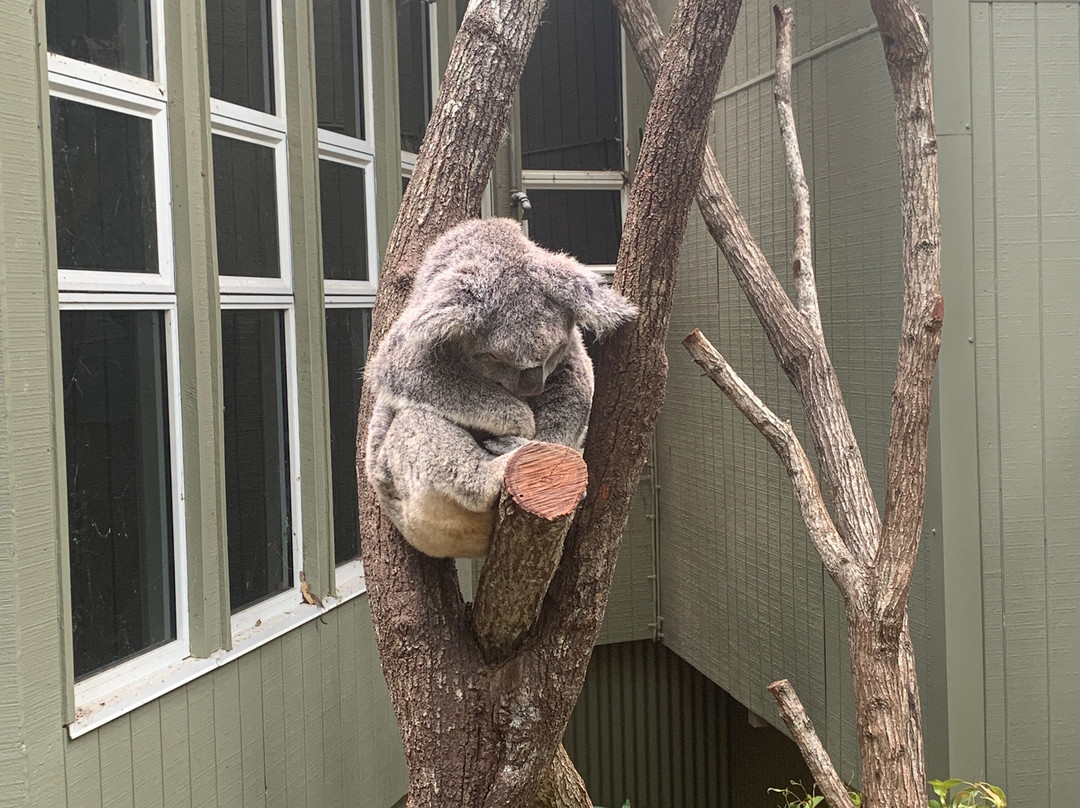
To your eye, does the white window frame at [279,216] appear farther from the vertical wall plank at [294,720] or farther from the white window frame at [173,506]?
the vertical wall plank at [294,720]

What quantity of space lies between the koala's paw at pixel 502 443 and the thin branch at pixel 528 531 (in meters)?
0.21

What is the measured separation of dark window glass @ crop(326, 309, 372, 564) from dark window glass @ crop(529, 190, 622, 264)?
2.54m

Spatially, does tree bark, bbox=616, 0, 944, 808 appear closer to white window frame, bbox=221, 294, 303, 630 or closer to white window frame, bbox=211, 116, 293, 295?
Answer: white window frame, bbox=211, 116, 293, 295

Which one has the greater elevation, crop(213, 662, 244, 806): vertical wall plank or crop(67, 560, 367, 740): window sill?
crop(67, 560, 367, 740): window sill

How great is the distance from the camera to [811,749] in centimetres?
298

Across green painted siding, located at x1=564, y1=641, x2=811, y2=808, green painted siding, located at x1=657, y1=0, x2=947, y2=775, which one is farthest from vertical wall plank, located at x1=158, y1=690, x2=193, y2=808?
green painted siding, located at x1=564, y1=641, x2=811, y2=808

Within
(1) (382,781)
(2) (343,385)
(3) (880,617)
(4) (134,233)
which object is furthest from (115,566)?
(3) (880,617)

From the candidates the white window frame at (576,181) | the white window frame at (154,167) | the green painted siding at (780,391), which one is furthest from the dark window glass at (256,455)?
the white window frame at (576,181)

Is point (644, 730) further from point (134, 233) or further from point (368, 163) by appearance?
point (134, 233)

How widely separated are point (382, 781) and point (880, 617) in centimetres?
290

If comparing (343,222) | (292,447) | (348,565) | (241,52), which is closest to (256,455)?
(292,447)

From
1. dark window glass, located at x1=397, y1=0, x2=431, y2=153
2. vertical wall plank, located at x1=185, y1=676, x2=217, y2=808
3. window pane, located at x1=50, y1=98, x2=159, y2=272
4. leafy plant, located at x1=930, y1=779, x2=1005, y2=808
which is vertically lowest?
leafy plant, located at x1=930, y1=779, x2=1005, y2=808

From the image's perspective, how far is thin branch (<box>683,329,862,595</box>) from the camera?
119 inches

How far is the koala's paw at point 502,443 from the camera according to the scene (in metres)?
1.94
